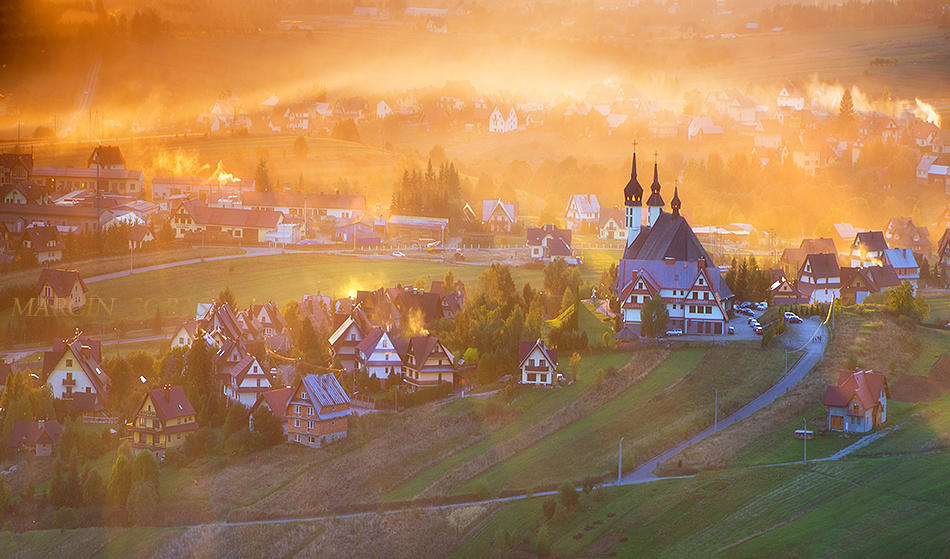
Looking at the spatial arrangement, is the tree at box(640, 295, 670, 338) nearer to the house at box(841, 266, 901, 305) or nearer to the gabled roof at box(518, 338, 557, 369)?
the gabled roof at box(518, 338, 557, 369)

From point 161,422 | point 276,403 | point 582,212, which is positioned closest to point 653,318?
point 276,403

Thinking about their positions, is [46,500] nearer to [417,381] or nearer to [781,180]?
[417,381]

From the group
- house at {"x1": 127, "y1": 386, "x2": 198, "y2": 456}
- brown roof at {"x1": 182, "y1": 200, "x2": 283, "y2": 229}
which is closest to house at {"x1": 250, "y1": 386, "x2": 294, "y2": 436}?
house at {"x1": 127, "y1": 386, "x2": 198, "y2": 456}

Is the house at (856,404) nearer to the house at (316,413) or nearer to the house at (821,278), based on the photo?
the house at (316,413)

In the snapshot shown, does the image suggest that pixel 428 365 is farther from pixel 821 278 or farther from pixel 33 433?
pixel 821 278

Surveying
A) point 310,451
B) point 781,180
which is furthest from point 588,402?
point 781,180
